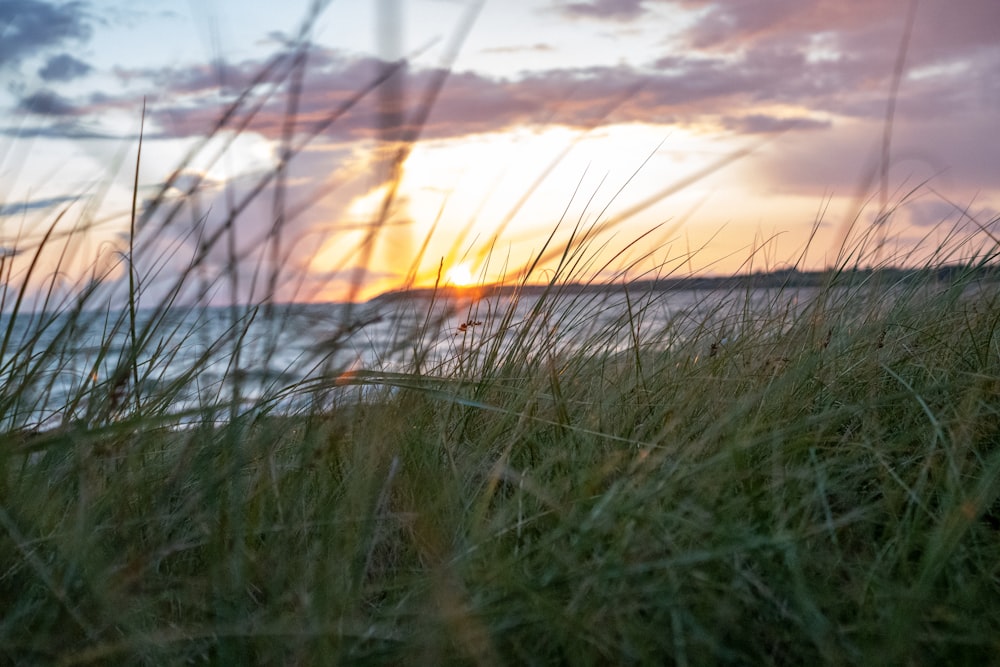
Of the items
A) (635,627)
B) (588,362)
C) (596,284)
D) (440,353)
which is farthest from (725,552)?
(440,353)

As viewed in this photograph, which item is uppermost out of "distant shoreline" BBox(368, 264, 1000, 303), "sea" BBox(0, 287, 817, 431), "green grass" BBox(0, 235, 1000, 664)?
"distant shoreline" BBox(368, 264, 1000, 303)

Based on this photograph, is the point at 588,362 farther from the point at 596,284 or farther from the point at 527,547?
the point at 527,547

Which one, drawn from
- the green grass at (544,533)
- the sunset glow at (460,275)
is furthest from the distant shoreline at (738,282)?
the green grass at (544,533)

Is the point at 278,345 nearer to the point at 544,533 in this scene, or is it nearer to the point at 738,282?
the point at 544,533

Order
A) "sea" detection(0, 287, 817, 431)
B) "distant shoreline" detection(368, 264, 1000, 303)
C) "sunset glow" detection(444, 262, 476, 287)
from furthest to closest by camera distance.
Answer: "distant shoreline" detection(368, 264, 1000, 303) < "sunset glow" detection(444, 262, 476, 287) < "sea" detection(0, 287, 817, 431)

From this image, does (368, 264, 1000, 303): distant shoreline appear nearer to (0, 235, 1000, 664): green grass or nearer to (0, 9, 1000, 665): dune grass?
(0, 9, 1000, 665): dune grass

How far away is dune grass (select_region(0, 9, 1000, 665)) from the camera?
39.9 inches

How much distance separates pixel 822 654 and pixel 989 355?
43.7 inches

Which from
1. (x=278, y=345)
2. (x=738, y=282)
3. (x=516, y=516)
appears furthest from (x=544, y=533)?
(x=738, y=282)

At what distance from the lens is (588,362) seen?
2.07 meters

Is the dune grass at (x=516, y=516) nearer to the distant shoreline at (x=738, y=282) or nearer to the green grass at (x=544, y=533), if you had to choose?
the green grass at (x=544, y=533)

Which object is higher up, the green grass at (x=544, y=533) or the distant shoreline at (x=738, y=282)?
the distant shoreline at (x=738, y=282)

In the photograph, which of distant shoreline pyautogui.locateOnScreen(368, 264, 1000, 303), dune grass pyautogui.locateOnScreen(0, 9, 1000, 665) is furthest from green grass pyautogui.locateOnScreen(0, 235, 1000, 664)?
distant shoreline pyautogui.locateOnScreen(368, 264, 1000, 303)

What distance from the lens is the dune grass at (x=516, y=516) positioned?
1014mm
